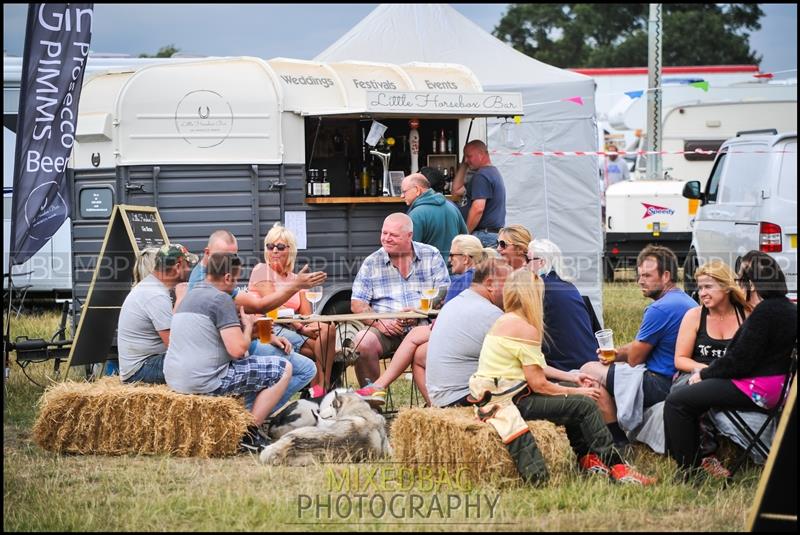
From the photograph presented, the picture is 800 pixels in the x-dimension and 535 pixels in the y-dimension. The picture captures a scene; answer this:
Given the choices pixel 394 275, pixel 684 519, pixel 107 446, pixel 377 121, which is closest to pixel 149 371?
pixel 107 446

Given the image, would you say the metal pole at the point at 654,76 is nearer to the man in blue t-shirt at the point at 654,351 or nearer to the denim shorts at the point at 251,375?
the man in blue t-shirt at the point at 654,351

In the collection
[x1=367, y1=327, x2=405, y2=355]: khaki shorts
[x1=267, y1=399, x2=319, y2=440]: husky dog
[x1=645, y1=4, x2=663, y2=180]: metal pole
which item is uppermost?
[x1=645, y1=4, x2=663, y2=180]: metal pole

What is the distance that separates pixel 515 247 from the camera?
6992 mm

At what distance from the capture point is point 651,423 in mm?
5965

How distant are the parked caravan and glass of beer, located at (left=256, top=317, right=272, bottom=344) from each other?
2655mm

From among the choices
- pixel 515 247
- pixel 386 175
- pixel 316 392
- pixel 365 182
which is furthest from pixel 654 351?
pixel 365 182

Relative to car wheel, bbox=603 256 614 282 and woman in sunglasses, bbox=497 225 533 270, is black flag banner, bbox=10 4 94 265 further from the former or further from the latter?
car wheel, bbox=603 256 614 282

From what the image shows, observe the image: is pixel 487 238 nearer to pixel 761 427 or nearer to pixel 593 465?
pixel 593 465

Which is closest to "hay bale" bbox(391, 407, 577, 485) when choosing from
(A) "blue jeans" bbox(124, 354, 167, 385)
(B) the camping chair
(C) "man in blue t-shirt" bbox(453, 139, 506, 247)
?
(B) the camping chair

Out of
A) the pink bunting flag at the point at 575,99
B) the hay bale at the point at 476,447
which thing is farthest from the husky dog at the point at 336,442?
the pink bunting flag at the point at 575,99

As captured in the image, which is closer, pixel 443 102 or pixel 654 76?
pixel 443 102

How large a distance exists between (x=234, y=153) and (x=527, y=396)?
4524mm

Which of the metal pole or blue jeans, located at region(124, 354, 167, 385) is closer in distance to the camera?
blue jeans, located at region(124, 354, 167, 385)

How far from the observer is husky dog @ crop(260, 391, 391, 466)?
6.13 meters
